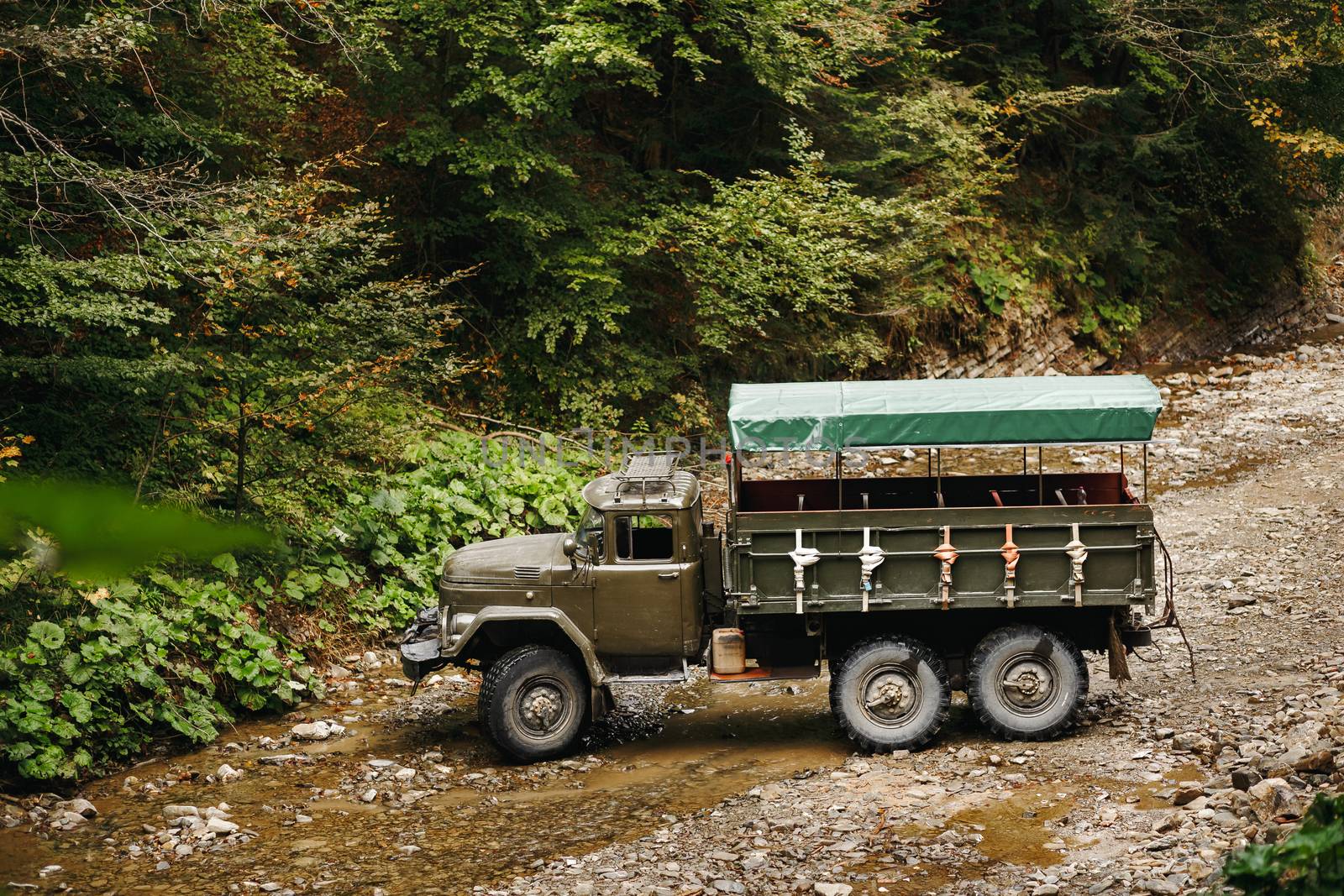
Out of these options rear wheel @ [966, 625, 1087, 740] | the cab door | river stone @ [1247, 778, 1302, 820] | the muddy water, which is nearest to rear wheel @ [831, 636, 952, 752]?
rear wheel @ [966, 625, 1087, 740]

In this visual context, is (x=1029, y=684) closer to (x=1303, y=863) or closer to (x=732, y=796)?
(x=732, y=796)

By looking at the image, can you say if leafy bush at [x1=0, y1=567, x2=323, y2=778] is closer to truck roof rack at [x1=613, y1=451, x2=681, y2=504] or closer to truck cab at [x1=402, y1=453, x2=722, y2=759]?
truck cab at [x1=402, y1=453, x2=722, y2=759]

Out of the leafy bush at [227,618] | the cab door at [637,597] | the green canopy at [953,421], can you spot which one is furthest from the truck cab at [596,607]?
the leafy bush at [227,618]

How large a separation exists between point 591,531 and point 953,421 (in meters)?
2.98

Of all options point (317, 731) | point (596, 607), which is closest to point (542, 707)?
point (596, 607)

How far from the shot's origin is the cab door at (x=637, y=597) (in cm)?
959

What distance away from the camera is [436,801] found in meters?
8.95

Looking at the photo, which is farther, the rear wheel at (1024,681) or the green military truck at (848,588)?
the rear wheel at (1024,681)

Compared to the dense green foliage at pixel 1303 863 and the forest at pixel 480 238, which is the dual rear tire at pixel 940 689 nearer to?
the forest at pixel 480 238

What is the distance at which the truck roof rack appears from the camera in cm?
962

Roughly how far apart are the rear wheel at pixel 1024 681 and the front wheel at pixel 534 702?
3174 millimetres

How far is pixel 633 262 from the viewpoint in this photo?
1831cm

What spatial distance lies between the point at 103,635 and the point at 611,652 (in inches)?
166

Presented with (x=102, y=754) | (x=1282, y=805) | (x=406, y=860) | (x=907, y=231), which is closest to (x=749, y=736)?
(x=406, y=860)
